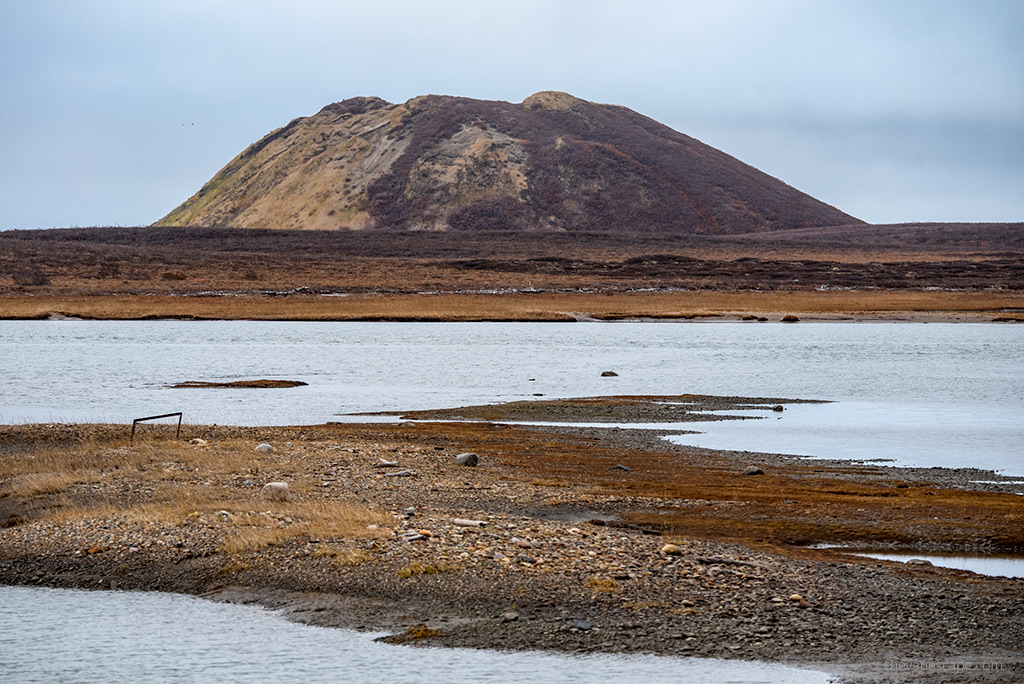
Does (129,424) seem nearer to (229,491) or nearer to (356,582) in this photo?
(229,491)

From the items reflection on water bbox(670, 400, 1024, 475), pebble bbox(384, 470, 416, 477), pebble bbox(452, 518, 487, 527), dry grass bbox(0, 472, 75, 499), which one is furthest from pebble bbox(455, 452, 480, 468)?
dry grass bbox(0, 472, 75, 499)

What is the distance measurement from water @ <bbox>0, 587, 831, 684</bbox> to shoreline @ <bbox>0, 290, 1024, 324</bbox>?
2771 inches

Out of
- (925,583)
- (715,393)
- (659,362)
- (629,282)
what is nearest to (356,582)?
(925,583)

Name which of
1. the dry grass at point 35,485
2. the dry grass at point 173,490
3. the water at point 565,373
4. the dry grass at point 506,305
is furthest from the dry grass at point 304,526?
the dry grass at point 506,305

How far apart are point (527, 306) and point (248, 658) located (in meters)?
81.3

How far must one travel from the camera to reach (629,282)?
11356 centimetres

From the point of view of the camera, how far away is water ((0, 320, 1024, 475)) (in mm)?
28797

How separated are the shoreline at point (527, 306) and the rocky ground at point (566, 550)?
63523 millimetres

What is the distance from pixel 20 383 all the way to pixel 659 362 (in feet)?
89.2

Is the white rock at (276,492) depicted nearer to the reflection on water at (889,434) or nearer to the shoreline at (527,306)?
the reflection on water at (889,434)

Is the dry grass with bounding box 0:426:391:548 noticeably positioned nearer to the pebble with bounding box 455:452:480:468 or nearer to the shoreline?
the pebble with bounding box 455:452:480:468

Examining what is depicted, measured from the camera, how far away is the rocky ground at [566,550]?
11898 mm

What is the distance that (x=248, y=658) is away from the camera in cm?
1152

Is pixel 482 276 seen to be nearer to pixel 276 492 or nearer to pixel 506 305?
pixel 506 305
